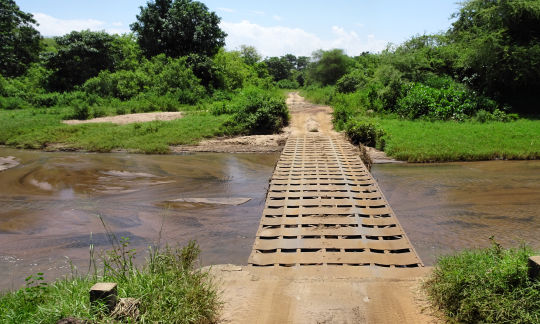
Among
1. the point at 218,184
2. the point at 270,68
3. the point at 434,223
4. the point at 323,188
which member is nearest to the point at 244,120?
the point at 218,184

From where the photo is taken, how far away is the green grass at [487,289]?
3010 mm

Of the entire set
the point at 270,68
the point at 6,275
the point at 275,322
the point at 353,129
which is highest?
the point at 270,68

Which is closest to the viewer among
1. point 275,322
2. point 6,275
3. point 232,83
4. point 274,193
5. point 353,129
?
point 275,322

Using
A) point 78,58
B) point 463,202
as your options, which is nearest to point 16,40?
point 78,58

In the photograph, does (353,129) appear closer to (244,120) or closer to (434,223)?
(244,120)

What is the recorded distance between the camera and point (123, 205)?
Answer: 28.0 feet

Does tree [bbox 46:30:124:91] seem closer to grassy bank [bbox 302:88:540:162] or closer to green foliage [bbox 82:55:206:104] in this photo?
green foliage [bbox 82:55:206:104]

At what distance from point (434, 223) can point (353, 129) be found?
703 centimetres

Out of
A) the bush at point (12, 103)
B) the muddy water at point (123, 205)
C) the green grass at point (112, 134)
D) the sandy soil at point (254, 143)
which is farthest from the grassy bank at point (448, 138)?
the bush at point (12, 103)

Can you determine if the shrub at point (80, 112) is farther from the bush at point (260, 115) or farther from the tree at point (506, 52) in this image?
the tree at point (506, 52)

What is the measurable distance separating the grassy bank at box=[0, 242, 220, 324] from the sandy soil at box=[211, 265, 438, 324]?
1.27 feet

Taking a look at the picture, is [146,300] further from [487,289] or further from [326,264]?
[487,289]

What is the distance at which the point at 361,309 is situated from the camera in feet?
11.9

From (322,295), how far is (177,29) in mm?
24122
